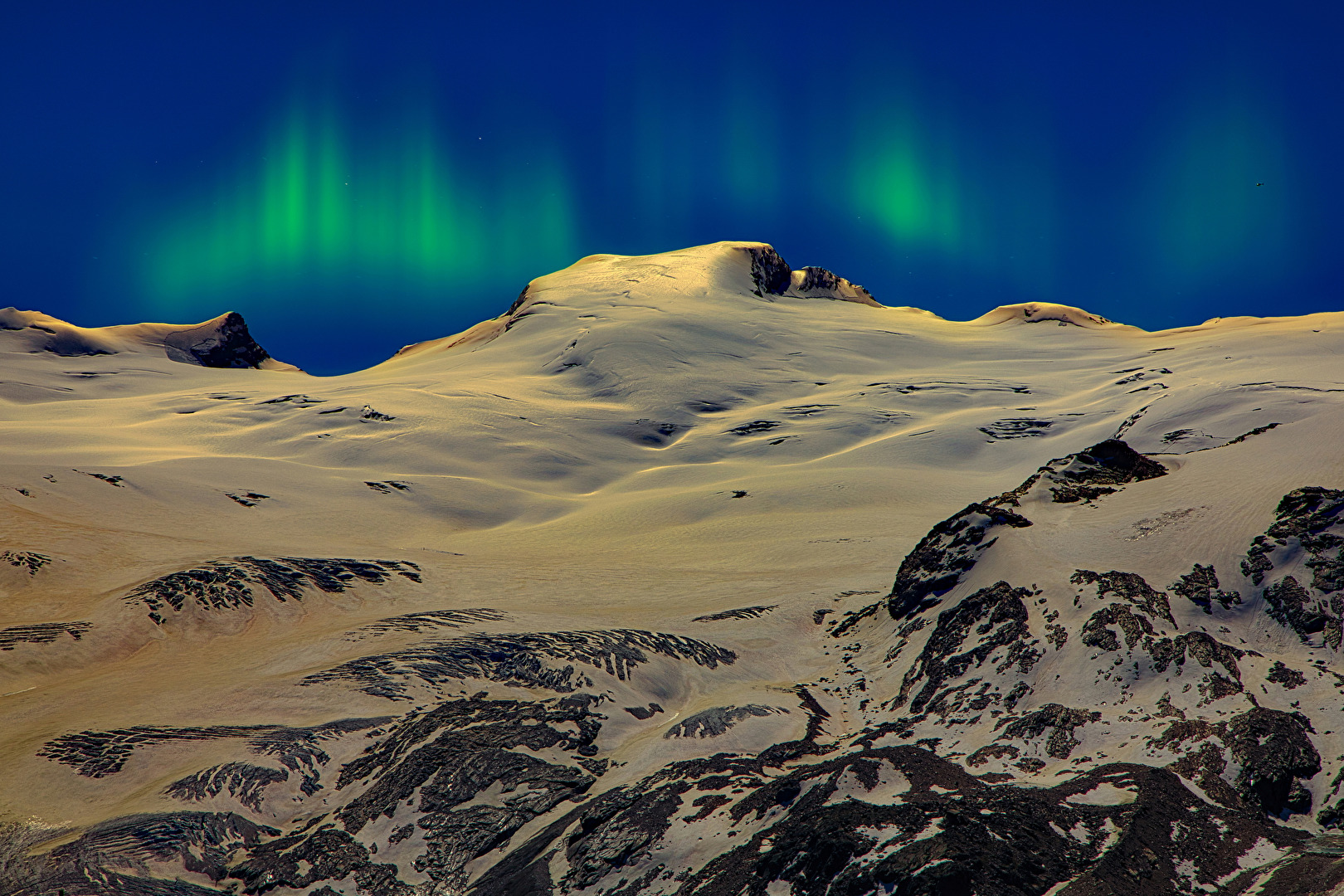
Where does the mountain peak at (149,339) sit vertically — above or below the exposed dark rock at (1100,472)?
above

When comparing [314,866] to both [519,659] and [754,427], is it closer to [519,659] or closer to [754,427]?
[519,659]

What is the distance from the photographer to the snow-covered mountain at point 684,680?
1053 cm

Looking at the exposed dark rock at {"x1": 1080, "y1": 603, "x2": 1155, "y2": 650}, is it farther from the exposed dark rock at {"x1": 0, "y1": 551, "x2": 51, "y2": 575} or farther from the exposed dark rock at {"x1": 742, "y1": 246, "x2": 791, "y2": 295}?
the exposed dark rock at {"x1": 742, "y1": 246, "x2": 791, "y2": 295}

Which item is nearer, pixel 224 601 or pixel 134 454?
pixel 224 601

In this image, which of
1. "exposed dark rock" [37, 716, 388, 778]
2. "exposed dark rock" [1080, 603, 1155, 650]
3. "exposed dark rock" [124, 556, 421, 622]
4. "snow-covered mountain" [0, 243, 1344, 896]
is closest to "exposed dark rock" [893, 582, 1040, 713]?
"snow-covered mountain" [0, 243, 1344, 896]

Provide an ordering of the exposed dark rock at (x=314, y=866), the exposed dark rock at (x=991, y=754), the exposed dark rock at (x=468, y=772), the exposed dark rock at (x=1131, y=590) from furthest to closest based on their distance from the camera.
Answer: the exposed dark rock at (x=1131, y=590) → the exposed dark rock at (x=468, y=772) → the exposed dark rock at (x=991, y=754) → the exposed dark rock at (x=314, y=866)

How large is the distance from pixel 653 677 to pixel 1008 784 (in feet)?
26.4

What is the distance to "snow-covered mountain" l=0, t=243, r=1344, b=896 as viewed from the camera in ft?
34.6

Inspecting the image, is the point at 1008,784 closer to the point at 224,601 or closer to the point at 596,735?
the point at 596,735

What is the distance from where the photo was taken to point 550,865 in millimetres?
11492

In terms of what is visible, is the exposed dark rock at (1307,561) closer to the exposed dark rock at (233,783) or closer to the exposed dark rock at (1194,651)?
the exposed dark rock at (1194,651)

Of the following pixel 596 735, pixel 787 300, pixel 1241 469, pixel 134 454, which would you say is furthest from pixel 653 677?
pixel 787 300

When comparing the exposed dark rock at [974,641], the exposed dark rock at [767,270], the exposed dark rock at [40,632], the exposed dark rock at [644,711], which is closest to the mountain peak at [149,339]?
the exposed dark rock at [767,270]

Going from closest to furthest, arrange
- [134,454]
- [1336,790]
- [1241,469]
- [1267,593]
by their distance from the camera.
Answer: [1336,790] → [1267,593] → [1241,469] → [134,454]
